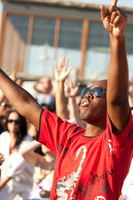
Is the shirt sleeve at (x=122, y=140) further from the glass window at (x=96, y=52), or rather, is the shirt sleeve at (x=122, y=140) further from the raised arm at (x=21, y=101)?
the glass window at (x=96, y=52)

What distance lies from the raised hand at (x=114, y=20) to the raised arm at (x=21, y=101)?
1.03 metres

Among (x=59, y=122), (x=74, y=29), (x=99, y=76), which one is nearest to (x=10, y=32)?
(x=74, y=29)

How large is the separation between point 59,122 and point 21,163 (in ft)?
7.64

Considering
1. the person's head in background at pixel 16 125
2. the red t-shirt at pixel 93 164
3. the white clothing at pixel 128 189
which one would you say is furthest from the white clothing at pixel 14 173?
the red t-shirt at pixel 93 164

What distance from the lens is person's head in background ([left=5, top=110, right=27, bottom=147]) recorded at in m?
5.09

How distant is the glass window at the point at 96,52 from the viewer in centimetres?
1315

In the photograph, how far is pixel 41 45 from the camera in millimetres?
13641

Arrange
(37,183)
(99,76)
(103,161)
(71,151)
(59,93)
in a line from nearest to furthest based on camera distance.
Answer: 1. (103,161)
2. (71,151)
3. (59,93)
4. (37,183)
5. (99,76)

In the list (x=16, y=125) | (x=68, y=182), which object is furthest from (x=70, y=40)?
(x=68, y=182)

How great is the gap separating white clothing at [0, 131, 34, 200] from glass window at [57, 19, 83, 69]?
888 cm

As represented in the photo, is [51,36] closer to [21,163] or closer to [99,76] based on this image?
[99,76]

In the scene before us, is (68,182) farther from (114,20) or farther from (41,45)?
(41,45)

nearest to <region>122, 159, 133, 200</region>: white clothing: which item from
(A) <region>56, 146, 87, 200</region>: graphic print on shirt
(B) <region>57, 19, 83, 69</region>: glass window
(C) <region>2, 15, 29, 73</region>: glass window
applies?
(A) <region>56, 146, 87, 200</region>: graphic print on shirt

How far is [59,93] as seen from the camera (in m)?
3.67
